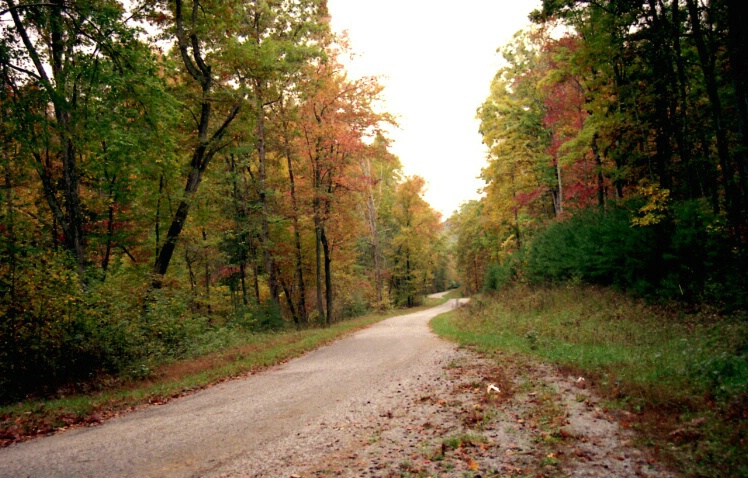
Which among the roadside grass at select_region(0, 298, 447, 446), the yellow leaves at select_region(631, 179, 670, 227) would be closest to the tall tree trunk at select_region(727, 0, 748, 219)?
the yellow leaves at select_region(631, 179, 670, 227)

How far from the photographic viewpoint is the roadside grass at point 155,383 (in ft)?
A: 21.1

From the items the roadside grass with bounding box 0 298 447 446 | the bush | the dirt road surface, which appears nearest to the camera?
the dirt road surface

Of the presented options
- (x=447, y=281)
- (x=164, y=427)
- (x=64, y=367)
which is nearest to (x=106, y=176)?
(x=64, y=367)

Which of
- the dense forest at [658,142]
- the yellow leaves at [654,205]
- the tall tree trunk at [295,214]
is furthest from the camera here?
the tall tree trunk at [295,214]

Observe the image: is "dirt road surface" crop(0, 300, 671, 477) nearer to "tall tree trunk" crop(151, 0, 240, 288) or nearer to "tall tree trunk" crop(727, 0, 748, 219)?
"tall tree trunk" crop(727, 0, 748, 219)

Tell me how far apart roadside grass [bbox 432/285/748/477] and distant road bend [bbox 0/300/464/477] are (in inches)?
139

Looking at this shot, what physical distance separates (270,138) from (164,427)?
18.5m

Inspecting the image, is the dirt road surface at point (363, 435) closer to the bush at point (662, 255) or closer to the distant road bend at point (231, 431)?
the distant road bend at point (231, 431)

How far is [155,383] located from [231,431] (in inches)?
182

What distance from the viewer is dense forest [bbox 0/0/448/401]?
8.62 metres

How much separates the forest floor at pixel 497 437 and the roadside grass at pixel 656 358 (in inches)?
14.0

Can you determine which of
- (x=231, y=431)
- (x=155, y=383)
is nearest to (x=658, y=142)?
(x=231, y=431)

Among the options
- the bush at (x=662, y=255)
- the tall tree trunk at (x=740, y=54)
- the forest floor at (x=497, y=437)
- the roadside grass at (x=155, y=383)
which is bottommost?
the forest floor at (x=497, y=437)

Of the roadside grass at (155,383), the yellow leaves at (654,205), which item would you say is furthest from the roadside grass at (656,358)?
the roadside grass at (155,383)
